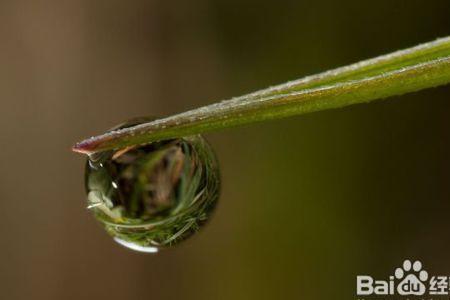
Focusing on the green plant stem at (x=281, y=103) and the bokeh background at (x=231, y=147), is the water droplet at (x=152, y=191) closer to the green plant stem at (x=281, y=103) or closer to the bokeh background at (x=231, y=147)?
the green plant stem at (x=281, y=103)

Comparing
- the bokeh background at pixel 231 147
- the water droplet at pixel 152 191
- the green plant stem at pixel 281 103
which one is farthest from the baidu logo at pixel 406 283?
the green plant stem at pixel 281 103

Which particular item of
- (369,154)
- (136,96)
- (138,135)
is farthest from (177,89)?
(138,135)

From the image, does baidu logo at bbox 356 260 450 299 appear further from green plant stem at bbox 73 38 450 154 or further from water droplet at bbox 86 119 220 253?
green plant stem at bbox 73 38 450 154

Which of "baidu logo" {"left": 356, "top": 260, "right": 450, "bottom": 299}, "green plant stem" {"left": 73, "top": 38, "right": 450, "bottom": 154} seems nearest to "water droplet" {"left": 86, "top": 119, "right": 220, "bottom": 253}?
"green plant stem" {"left": 73, "top": 38, "right": 450, "bottom": 154}

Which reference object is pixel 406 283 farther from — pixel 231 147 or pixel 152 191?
pixel 152 191

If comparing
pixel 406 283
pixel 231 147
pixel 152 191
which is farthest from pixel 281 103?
pixel 231 147

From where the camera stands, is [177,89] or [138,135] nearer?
[138,135]

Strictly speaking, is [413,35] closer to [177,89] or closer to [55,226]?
[177,89]
